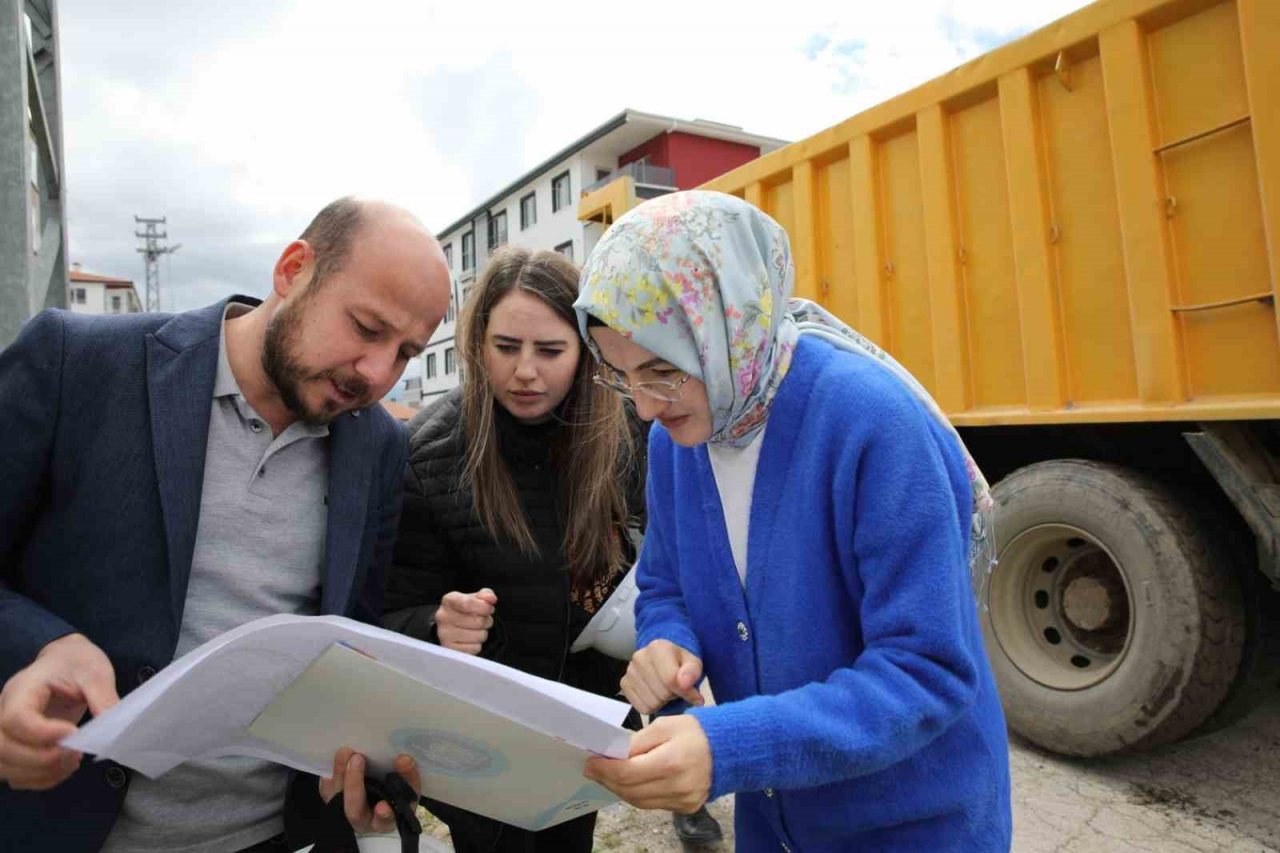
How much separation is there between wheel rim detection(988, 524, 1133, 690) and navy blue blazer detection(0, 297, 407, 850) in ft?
10.1

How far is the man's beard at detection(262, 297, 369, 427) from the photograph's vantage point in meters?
1.34

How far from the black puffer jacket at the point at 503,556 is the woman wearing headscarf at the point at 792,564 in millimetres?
594

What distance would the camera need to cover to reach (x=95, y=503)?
122 centimetres

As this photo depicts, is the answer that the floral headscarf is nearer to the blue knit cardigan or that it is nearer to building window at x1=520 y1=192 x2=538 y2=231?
the blue knit cardigan

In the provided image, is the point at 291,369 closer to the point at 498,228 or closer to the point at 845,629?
the point at 845,629

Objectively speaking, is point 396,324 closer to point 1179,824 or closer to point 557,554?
point 557,554

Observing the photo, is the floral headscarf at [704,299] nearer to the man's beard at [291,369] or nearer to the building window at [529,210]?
the man's beard at [291,369]

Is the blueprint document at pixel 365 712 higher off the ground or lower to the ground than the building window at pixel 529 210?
lower

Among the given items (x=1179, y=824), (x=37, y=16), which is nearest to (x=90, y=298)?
(x=37, y=16)

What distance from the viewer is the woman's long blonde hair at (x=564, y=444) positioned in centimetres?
185

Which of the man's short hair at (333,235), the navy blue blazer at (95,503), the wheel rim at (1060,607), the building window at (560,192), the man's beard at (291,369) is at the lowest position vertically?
the wheel rim at (1060,607)

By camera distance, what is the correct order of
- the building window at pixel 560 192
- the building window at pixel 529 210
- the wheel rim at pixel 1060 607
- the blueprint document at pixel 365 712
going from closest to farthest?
the blueprint document at pixel 365 712
the wheel rim at pixel 1060 607
the building window at pixel 560 192
the building window at pixel 529 210

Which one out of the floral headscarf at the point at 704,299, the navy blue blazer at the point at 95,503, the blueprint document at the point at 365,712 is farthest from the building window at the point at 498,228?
the blueprint document at the point at 365,712

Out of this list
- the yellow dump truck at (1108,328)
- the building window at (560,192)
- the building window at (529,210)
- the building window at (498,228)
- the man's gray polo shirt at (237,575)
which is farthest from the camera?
the building window at (498,228)
